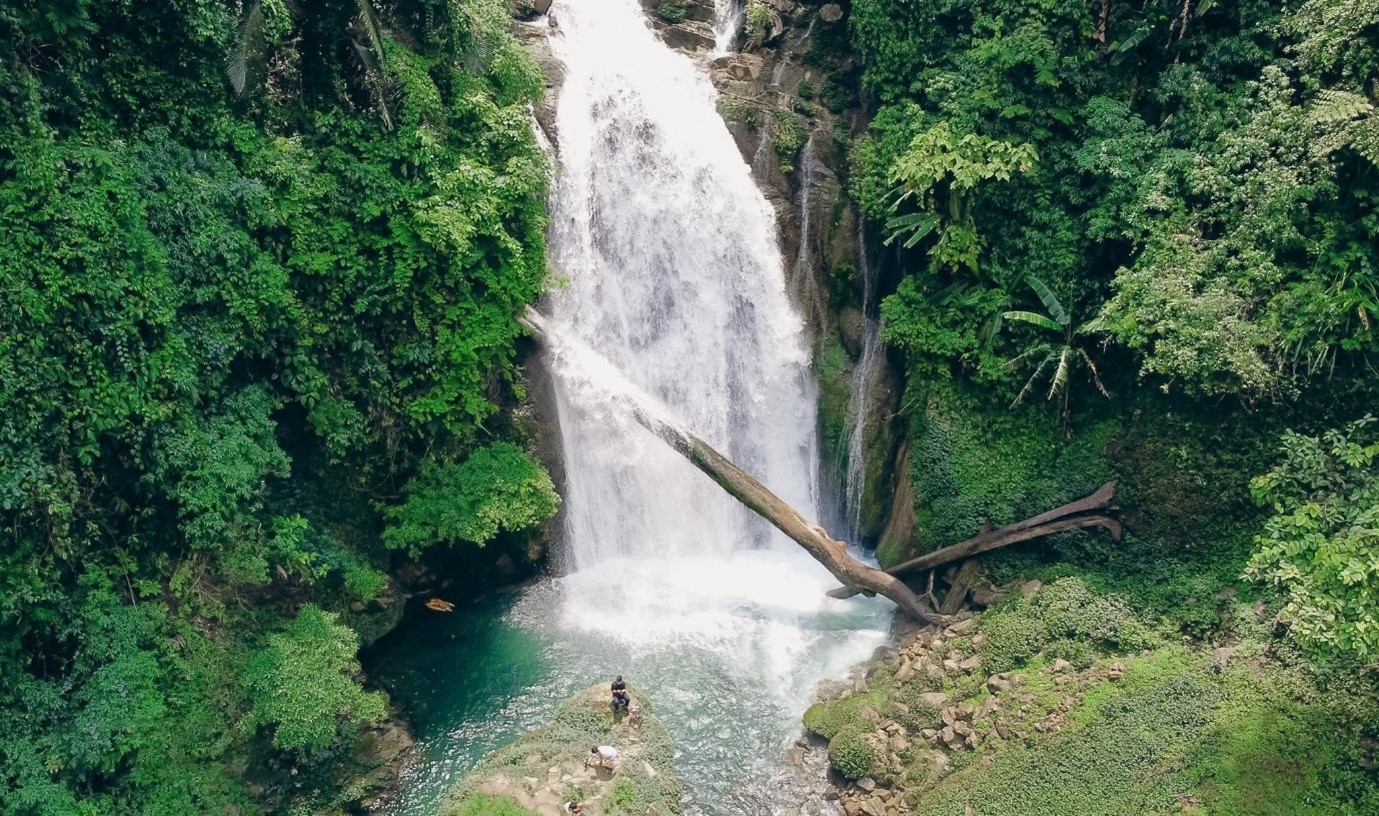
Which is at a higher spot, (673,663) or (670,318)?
(670,318)

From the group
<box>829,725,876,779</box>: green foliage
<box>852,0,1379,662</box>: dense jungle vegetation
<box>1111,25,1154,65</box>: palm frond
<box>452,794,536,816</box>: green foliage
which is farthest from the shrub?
<box>1111,25,1154,65</box>: palm frond

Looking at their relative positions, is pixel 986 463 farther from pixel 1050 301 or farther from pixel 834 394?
pixel 834 394

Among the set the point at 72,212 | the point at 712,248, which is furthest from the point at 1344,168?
the point at 72,212

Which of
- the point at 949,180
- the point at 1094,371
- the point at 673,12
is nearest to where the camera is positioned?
the point at 1094,371

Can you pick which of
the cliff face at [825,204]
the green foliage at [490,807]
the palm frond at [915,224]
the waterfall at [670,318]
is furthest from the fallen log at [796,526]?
the green foliage at [490,807]

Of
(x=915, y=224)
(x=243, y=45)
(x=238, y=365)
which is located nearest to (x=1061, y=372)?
(x=915, y=224)

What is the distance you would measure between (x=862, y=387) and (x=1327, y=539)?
9.41 meters

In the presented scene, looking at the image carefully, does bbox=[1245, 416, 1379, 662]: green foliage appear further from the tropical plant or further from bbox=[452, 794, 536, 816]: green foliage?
bbox=[452, 794, 536, 816]: green foliage

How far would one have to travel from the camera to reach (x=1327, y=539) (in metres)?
12.2

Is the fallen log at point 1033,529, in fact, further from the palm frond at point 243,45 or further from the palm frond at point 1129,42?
the palm frond at point 243,45

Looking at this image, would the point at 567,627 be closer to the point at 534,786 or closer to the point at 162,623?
the point at 534,786

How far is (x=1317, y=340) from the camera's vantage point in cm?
1359

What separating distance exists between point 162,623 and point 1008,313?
14776 millimetres

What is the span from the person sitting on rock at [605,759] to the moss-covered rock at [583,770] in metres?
0.08
